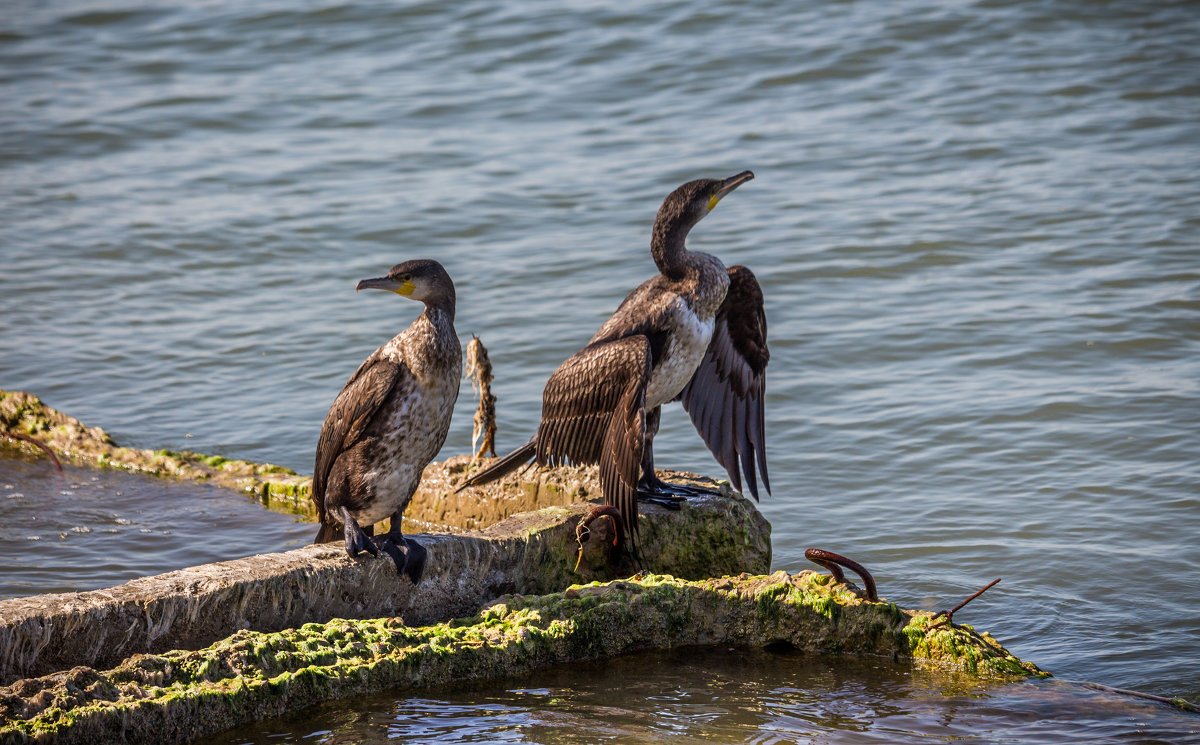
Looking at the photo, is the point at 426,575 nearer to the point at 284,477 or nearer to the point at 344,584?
the point at 344,584

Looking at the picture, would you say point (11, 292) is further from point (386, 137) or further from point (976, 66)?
point (976, 66)

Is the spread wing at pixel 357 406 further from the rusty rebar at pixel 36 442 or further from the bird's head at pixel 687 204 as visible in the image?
the rusty rebar at pixel 36 442

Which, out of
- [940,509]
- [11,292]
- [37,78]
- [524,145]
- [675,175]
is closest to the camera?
[940,509]

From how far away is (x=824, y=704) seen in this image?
3697mm

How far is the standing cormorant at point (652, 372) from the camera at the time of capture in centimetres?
459

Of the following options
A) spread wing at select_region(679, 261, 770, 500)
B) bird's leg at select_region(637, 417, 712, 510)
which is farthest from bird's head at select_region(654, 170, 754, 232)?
bird's leg at select_region(637, 417, 712, 510)

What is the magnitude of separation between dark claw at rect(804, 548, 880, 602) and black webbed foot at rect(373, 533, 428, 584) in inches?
46.5

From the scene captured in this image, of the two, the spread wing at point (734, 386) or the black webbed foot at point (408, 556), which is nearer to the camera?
the black webbed foot at point (408, 556)

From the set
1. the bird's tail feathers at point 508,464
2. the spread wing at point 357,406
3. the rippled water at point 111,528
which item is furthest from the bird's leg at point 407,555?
the rippled water at point 111,528

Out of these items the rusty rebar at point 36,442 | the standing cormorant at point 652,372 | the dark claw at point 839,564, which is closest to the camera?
the dark claw at point 839,564

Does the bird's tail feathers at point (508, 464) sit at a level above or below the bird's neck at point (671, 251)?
below

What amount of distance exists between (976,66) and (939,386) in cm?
710

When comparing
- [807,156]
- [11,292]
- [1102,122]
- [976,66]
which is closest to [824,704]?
[11,292]

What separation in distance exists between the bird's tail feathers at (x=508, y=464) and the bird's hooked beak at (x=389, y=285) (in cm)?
102
